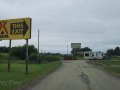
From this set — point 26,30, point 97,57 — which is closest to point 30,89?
point 26,30

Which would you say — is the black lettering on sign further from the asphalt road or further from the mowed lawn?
the asphalt road

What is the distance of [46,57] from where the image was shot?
8469 cm

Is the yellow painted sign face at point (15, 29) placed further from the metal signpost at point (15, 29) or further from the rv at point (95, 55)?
the rv at point (95, 55)

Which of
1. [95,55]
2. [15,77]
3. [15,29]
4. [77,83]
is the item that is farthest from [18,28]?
[95,55]

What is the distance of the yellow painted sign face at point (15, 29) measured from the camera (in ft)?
108

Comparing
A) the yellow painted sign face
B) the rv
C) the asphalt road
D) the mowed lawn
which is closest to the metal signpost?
the yellow painted sign face

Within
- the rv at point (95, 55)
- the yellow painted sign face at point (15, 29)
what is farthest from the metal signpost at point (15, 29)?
the rv at point (95, 55)

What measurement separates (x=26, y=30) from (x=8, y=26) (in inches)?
106

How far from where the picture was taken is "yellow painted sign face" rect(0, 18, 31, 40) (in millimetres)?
33000

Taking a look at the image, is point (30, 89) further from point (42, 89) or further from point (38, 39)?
point (38, 39)

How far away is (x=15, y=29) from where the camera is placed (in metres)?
34.4

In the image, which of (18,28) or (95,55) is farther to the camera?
(95,55)

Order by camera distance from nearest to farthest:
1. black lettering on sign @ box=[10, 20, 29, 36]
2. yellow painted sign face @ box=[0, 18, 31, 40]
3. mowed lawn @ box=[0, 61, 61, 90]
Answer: mowed lawn @ box=[0, 61, 61, 90]
yellow painted sign face @ box=[0, 18, 31, 40]
black lettering on sign @ box=[10, 20, 29, 36]

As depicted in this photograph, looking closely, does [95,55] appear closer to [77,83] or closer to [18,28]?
[18,28]
